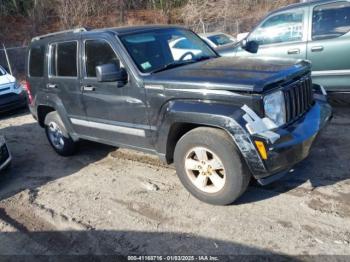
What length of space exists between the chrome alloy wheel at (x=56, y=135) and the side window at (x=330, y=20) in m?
4.52

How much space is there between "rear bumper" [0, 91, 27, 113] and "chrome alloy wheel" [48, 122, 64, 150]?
4144 millimetres

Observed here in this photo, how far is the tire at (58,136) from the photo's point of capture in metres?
5.88

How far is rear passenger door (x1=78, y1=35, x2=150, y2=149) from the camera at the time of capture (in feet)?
14.3

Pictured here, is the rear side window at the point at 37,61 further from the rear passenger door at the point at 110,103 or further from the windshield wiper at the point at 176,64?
the windshield wiper at the point at 176,64

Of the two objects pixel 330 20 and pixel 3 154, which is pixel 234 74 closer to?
pixel 330 20

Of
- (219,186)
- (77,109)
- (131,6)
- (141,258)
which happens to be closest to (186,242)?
(141,258)

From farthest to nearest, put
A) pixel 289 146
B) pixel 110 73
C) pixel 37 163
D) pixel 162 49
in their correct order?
pixel 37 163 → pixel 162 49 → pixel 110 73 → pixel 289 146

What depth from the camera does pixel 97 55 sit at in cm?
479

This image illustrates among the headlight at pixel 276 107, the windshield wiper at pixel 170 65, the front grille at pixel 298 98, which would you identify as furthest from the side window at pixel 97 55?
the front grille at pixel 298 98

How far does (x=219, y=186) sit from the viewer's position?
12.6ft

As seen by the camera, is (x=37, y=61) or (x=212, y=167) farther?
(x=37, y=61)

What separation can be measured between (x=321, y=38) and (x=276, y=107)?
3347 mm

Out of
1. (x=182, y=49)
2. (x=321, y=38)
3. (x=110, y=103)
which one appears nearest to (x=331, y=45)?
(x=321, y=38)

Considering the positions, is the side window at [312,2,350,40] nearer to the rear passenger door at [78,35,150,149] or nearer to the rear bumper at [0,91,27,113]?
the rear passenger door at [78,35,150,149]
